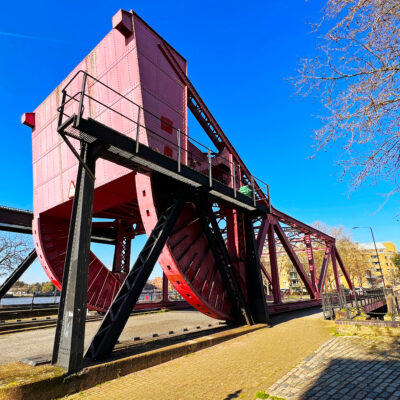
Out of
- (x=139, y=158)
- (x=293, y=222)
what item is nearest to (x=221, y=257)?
(x=139, y=158)

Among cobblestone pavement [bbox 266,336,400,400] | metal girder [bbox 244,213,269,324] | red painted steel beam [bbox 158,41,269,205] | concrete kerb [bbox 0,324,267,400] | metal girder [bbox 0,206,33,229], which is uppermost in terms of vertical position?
red painted steel beam [bbox 158,41,269,205]

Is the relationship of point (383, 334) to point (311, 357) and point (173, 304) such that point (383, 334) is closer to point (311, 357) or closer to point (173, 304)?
point (311, 357)

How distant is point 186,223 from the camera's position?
9852 millimetres

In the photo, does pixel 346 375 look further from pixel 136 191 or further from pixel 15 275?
pixel 15 275

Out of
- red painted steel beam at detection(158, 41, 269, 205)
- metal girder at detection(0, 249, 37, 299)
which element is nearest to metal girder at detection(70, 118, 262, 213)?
red painted steel beam at detection(158, 41, 269, 205)

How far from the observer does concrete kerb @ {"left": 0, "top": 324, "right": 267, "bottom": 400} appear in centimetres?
393

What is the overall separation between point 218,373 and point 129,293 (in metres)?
2.62

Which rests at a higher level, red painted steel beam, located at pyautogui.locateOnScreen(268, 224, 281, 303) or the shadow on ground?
red painted steel beam, located at pyautogui.locateOnScreen(268, 224, 281, 303)

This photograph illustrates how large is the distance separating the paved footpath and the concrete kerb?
141 mm

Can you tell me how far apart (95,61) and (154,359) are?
11.0m

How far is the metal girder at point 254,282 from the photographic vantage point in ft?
36.0

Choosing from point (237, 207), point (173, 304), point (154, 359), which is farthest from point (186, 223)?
point (173, 304)

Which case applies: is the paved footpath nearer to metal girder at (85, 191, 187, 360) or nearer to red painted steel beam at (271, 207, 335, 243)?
metal girder at (85, 191, 187, 360)

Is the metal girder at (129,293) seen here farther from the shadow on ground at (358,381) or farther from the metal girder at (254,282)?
the metal girder at (254,282)
